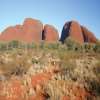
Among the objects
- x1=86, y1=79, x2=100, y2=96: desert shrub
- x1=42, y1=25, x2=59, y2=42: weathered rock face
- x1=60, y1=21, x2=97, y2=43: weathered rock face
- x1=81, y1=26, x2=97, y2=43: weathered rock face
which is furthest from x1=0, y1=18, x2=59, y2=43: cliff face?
x1=86, y1=79, x2=100, y2=96: desert shrub

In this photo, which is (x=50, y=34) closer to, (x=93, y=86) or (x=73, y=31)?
(x=73, y=31)

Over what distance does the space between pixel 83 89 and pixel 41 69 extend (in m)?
3.93

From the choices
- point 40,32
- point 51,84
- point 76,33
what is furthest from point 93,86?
point 40,32

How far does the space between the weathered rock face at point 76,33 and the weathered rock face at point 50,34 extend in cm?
343

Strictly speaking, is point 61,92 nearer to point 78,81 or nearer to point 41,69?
point 78,81

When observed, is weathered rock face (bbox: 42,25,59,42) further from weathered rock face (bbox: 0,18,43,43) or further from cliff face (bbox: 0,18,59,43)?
weathered rock face (bbox: 0,18,43,43)

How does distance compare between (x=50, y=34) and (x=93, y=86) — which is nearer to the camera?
(x=93, y=86)

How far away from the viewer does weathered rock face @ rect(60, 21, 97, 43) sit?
80.2 metres

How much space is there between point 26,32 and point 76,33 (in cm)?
1744

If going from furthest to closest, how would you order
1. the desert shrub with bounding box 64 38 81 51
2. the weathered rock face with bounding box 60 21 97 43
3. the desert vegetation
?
the weathered rock face with bounding box 60 21 97 43, the desert shrub with bounding box 64 38 81 51, the desert vegetation

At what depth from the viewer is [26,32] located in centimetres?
8194

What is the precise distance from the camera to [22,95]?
9117mm

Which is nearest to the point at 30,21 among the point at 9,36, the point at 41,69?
the point at 9,36

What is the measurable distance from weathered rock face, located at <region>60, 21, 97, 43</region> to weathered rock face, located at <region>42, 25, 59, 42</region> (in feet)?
11.3
